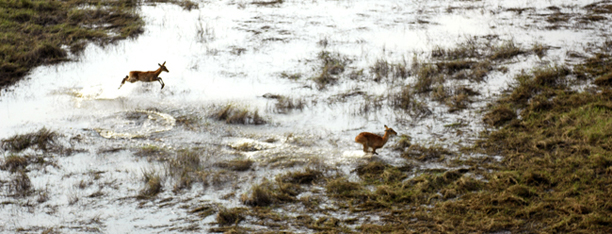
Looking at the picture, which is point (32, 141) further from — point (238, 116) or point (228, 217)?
point (228, 217)

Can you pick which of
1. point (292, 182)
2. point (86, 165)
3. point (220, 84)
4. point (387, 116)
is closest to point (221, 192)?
point (292, 182)

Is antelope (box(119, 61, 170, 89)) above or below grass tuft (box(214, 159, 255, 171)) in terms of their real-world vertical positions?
above

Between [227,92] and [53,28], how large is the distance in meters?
7.21

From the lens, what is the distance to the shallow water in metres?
7.84

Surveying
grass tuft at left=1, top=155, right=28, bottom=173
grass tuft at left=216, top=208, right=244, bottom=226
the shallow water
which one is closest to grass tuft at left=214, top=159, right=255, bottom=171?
the shallow water

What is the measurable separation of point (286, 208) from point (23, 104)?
23.6ft

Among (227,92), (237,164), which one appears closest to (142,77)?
(227,92)

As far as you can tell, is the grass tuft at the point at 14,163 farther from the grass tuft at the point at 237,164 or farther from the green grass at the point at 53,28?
the green grass at the point at 53,28

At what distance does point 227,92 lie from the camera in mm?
11805

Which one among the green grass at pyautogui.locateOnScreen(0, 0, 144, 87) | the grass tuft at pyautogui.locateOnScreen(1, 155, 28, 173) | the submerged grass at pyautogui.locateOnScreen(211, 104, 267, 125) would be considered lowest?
the grass tuft at pyautogui.locateOnScreen(1, 155, 28, 173)

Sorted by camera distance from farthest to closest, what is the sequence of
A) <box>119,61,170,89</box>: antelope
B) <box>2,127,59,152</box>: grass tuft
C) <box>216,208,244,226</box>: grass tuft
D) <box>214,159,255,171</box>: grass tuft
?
<box>119,61,170,89</box>: antelope
<box>2,127,59,152</box>: grass tuft
<box>214,159,255,171</box>: grass tuft
<box>216,208,244,226</box>: grass tuft

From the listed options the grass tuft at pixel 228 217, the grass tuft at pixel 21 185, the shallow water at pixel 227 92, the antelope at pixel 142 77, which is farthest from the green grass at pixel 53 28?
the grass tuft at pixel 228 217

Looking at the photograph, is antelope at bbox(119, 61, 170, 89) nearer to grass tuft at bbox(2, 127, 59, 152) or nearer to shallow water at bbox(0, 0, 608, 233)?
shallow water at bbox(0, 0, 608, 233)

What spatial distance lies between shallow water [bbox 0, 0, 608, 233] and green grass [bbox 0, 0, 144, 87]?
0.49m
